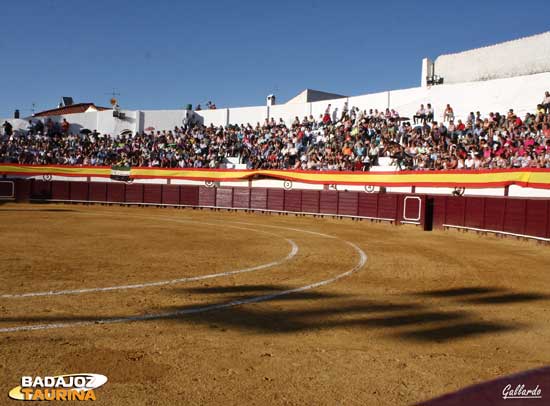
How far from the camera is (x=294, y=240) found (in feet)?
42.5

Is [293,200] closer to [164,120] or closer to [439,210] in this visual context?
[439,210]

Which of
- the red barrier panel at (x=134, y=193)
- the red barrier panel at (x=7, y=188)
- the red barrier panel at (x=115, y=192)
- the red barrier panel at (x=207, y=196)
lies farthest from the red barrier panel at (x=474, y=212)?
the red barrier panel at (x=7, y=188)

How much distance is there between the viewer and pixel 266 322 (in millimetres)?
5215

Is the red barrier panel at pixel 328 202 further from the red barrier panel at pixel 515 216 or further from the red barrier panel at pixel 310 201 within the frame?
the red barrier panel at pixel 515 216

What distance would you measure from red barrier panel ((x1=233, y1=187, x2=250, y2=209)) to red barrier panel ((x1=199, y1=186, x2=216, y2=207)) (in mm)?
1274

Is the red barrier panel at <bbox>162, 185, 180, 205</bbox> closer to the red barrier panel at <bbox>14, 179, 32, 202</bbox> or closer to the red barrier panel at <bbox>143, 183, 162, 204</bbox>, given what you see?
the red barrier panel at <bbox>143, 183, 162, 204</bbox>

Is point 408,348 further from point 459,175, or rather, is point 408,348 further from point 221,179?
point 221,179

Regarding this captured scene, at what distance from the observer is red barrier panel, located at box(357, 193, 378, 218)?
2044cm

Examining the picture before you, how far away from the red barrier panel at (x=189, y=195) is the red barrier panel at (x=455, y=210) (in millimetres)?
13737

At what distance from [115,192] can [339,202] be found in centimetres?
1318

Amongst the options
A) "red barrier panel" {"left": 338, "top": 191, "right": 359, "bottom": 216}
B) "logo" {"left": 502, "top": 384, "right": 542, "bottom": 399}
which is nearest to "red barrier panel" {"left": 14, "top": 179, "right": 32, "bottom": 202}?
"red barrier panel" {"left": 338, "top": 191, "right": 359, "bottom": 216}

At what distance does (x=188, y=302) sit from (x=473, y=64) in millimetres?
24586

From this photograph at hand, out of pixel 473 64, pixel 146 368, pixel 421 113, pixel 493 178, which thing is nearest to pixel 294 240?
pixel 493 178

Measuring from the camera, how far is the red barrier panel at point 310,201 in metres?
23.0
